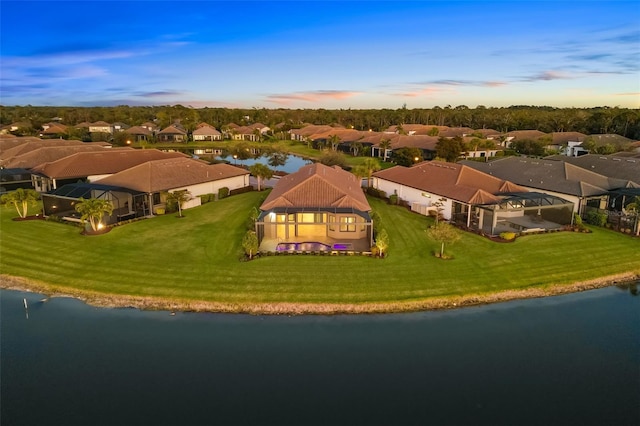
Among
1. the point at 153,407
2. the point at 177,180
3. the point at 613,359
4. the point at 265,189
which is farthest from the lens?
the point at 265,189

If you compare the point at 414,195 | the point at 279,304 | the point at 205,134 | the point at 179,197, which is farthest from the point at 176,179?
the point at 205,134

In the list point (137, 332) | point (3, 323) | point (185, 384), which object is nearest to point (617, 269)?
point (185, 384)

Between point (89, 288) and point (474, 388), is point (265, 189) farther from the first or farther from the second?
point (474, 388)

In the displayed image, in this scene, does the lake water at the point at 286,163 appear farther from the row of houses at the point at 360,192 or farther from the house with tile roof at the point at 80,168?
the house with tile roof at the point at 80,168

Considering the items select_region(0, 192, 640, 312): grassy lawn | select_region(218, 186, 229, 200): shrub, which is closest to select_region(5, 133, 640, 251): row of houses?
select_region(218, 186, 229, 200): shrub

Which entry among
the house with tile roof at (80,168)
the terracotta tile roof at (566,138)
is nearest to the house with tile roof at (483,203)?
the house with tile roof at (80,168)

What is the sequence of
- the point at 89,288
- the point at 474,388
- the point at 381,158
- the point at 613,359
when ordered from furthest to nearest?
1. the point at 381,158
2. the point at 89,288
3. the point at 613,359
4. the point at 474,388

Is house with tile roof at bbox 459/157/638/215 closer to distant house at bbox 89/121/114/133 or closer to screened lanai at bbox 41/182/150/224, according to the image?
screened lanai at bbox 41/182/150/224
